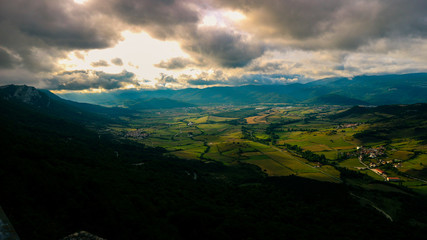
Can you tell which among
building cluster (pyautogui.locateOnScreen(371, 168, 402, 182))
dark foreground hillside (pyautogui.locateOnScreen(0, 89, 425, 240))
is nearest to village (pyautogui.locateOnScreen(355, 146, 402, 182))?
building cluster (pyautogui.locateOnScreen(371, 168, 402, 182))

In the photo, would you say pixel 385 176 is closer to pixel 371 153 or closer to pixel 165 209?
pixel 371 153

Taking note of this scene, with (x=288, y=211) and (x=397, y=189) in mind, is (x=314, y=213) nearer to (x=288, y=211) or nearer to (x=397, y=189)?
(x=288, y=211)

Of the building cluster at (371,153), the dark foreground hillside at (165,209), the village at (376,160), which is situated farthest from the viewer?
the building cluster at (371,153)

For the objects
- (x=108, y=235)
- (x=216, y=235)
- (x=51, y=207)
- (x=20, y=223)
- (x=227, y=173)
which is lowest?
(x=227, y=173)

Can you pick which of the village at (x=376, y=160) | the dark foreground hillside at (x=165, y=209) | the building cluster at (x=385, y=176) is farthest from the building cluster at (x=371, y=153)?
the dark foreground hillside at (x=165, y=209)

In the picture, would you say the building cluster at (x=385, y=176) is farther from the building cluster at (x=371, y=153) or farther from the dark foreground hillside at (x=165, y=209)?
the dark foreground hillside at (x=165, y=209)

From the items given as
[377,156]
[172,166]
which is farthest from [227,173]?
[377,156]

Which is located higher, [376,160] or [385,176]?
[376,160]

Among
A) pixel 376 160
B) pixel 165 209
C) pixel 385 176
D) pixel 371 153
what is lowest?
pixel 385 176

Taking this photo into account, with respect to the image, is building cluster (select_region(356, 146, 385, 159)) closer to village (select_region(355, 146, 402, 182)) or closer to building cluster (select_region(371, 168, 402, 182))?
village (select_region(355, 146, 402, 182))

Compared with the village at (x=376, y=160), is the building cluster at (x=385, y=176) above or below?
below

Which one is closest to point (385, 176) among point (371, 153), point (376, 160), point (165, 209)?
point (376, 160)
